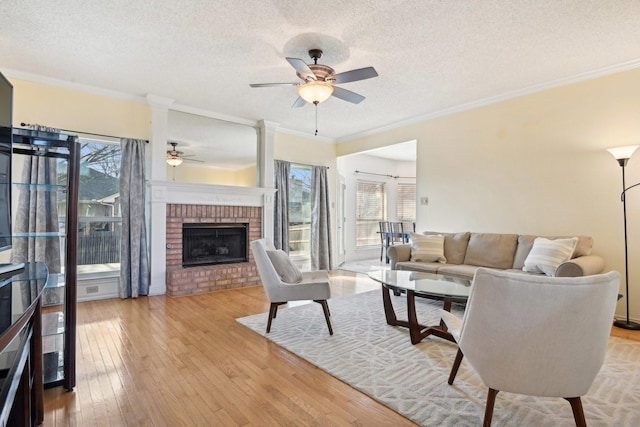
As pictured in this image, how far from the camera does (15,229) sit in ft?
12.3

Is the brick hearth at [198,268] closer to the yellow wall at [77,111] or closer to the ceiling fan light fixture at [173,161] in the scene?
the ceiling fan light fixture at [173,161]

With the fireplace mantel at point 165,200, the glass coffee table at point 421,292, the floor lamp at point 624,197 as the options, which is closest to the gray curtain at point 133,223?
the fireplace mantel at point 165,200

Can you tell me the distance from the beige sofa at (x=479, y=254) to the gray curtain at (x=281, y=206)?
2.16 metres

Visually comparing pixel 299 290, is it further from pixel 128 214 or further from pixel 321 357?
pixel 128 214

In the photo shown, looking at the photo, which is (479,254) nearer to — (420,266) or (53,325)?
(420,266)

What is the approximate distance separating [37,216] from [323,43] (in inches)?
149

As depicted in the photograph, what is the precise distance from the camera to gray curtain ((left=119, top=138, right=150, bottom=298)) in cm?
437

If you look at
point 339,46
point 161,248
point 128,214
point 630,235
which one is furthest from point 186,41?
point 630,235

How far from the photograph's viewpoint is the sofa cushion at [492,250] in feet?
13.2

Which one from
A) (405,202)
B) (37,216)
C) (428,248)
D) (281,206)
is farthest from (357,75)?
(405,202)

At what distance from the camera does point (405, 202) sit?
9.02m

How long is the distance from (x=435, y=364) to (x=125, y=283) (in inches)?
156

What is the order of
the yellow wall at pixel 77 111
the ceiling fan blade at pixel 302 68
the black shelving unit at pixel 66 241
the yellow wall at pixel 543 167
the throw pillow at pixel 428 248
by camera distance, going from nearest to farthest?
the black shelving unit at pixel 66 241
the ceiling fan blade at pixel 302 68
the yellow wall at pixel 543 167
the yellow wall at pixel 77 111
the throw pillow at pixel 428 248

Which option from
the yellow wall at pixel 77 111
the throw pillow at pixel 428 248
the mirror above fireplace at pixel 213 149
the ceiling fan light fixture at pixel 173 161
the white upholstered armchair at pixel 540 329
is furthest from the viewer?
the mirror above fireplace at pixel 213 149
